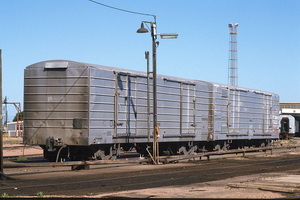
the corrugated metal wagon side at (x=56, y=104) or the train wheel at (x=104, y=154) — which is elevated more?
the corrugated metal wagon side at (x=56, y=104)

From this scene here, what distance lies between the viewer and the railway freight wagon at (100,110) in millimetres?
23672

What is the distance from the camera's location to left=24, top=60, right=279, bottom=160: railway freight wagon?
23672 millimetres

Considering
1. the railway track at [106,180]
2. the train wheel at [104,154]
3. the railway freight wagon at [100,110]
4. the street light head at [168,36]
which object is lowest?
the railway track at [106,180]

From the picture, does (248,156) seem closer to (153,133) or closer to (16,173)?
(153,133)

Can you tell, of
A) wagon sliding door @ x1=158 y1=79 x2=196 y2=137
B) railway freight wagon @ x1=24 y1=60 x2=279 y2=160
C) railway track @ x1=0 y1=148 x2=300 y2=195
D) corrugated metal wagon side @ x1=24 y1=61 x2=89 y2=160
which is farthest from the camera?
wagon sliding door @ x1=158 y1=79 x2=196 y2=137

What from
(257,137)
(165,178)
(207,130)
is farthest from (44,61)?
(257,137)

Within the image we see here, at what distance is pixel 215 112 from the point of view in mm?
33750

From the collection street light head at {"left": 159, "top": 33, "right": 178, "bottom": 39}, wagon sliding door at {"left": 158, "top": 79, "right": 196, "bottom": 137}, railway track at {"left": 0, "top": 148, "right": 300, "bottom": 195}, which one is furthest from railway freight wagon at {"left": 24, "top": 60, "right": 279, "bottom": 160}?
railway track at {"left": 0, "top": 148, "right": 300, "bottom": 195}

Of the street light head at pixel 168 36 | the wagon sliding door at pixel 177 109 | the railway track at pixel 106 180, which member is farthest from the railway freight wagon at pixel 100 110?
the railway track at pixel 106 180

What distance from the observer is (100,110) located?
24062mm

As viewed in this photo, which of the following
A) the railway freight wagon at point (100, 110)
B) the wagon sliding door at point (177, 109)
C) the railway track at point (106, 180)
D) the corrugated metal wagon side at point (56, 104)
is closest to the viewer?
the railway track at point (106, 180)

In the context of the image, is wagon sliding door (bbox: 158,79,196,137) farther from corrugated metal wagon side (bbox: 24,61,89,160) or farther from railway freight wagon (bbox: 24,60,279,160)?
corrugated metal wagon side (bbox: 24,61,89,160)

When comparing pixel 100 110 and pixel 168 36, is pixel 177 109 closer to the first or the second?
pixel 168 36

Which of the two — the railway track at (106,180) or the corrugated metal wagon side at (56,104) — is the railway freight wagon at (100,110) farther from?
the railway track at (106,180)
